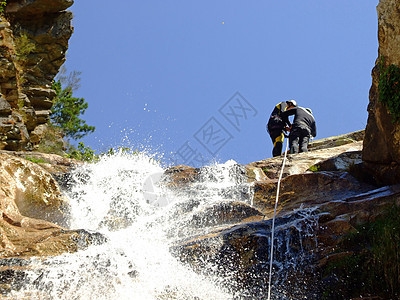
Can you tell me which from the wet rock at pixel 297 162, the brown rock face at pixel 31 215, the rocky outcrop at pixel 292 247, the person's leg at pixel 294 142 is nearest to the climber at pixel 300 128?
the person's leg at pixel 294 142

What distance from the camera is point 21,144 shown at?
46.2 feet

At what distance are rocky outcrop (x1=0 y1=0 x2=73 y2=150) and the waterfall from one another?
5.07 m

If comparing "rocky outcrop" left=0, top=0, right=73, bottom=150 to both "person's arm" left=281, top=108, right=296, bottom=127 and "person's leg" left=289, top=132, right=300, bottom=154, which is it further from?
"person's leg" left=289, top=132, right=300, bottom=154

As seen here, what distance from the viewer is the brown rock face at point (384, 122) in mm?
7805

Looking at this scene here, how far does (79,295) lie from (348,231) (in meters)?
3.93

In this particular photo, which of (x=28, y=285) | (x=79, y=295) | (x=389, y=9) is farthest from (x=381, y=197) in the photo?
(x=28, y=285)

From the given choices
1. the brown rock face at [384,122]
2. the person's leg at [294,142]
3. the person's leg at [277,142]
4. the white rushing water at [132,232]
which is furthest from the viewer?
the person's leg at [277,142]

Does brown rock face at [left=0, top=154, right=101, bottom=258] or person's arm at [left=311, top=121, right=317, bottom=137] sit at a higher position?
person's arm at [left=311, top=121, right=317, bottom=137]

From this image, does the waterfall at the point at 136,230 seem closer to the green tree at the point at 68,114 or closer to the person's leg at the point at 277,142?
the person's leg at the point at 277,142

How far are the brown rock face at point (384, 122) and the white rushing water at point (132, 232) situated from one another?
3038mm

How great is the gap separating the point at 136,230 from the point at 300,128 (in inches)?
287

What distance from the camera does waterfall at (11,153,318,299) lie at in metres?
5.56

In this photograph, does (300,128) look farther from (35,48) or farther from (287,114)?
(35,48)

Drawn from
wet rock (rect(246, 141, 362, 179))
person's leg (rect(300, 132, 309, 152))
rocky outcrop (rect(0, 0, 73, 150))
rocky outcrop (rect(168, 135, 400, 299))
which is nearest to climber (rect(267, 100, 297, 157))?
person's leg (rect(300, 132, 309, 152))
